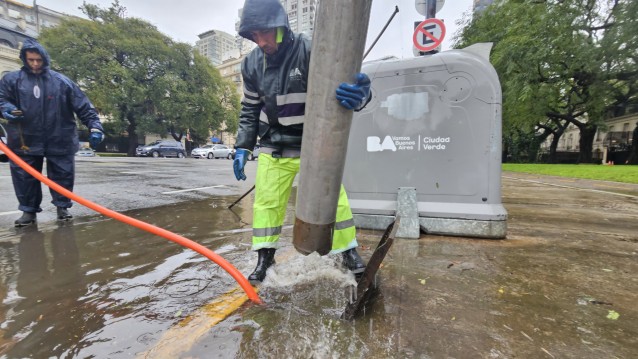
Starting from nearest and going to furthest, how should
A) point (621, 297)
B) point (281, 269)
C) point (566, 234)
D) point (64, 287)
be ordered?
point (621, 297)
point (64, 287)
point (281, 269)
point (566, 234)

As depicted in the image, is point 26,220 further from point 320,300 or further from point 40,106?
point 320,300

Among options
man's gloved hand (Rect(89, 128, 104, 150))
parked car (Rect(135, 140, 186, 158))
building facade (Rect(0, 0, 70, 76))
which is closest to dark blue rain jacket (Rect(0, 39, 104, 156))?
man's gloved hand (Rect(89, 128, 104, 150))

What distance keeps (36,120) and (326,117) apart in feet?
11.5

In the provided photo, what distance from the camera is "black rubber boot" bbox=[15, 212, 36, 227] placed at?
334cm

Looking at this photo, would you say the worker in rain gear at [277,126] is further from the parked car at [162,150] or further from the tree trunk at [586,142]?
the parked car at [162,150]

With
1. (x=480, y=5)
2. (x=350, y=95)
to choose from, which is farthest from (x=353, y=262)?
(x=480, y=5)

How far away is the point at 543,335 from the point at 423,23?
3515mm

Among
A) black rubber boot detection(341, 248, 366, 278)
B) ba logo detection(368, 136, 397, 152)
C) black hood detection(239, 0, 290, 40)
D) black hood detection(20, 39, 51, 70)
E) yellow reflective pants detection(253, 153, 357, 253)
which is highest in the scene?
black hood detection(20, 39, 51, 70)

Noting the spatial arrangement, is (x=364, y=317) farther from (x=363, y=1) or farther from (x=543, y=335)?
(x=363, y=1)

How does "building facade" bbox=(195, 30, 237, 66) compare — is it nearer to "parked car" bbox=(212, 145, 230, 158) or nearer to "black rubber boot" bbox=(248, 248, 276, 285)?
"parked car" bbox=(212, 145, 230, 158)

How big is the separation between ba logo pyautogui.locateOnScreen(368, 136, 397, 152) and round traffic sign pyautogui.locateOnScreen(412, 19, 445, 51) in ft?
3.99

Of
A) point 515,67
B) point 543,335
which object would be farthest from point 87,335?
point 515,67

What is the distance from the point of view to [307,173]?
62.3 inches

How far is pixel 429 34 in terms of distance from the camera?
3.80m
